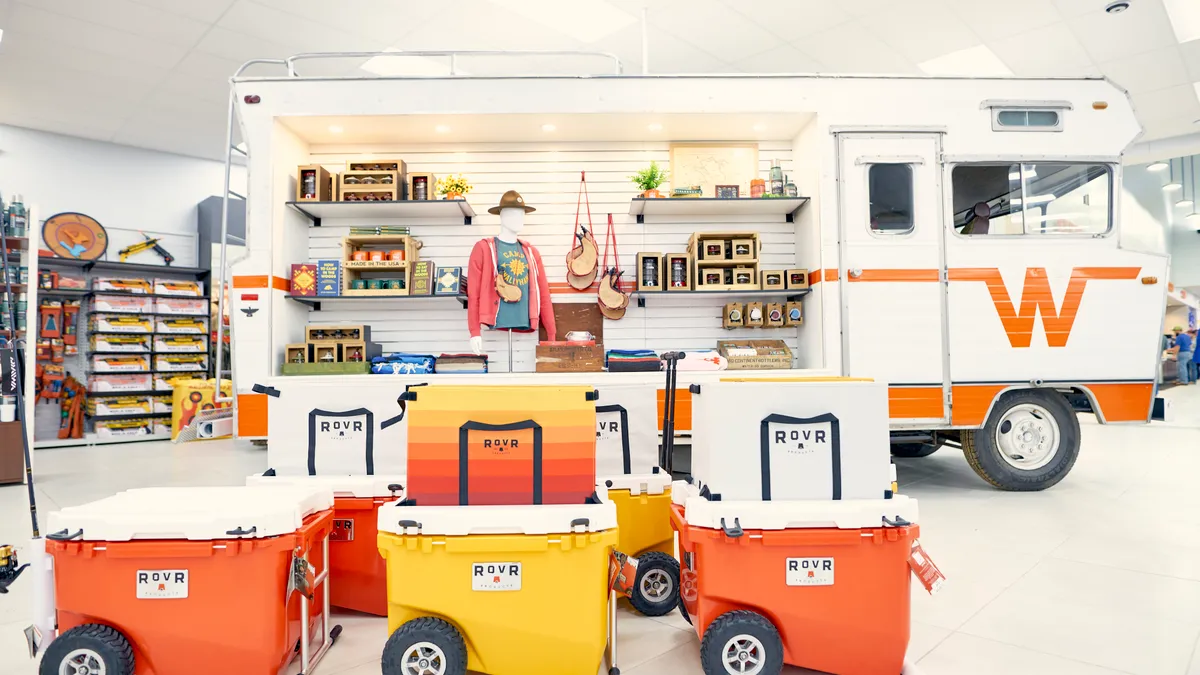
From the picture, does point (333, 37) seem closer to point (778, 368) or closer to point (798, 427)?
point (778, 368)

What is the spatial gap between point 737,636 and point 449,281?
3472mm

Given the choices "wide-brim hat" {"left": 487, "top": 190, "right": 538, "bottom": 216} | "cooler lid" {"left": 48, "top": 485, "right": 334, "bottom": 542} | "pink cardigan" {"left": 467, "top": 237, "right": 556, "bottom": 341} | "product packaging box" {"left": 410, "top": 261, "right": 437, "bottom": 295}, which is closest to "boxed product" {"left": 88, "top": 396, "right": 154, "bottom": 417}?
"product packaging box" {"left": 410, "top": 261, "right": 437, "bottom": 295}

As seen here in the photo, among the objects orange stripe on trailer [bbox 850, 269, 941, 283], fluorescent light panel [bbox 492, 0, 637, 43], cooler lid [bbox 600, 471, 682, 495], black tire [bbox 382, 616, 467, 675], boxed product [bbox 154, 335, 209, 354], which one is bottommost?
black tire [bbox 382, 616, 467, 675]

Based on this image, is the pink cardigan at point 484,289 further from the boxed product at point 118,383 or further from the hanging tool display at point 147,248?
the hanging tool display at point 147,248

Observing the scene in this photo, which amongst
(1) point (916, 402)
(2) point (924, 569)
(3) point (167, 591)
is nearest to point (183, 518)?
(3) point (167, 591)

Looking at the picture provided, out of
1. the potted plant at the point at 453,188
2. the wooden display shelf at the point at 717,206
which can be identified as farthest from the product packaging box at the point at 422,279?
the wooden display shelf at the point at 717,206

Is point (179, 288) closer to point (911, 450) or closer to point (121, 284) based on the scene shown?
point (121, 284)

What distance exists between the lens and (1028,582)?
2.69 metres

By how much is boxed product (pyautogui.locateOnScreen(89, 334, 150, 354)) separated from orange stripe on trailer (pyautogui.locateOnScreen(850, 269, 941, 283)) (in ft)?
29.2

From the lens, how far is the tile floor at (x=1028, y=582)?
2023mm

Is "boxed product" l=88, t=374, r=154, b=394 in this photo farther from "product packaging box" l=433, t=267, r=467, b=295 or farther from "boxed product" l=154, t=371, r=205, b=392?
"product packaging box" l=433, t=267, r=467, b=295

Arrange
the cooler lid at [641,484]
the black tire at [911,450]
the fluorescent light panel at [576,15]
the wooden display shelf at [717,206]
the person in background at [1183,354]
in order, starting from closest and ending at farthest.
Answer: the cooler lid at [641,484], the wooden display shelf at [717,206], the fluorescent light panel at [576,15], the black tire at [911,450], the person in background at [1183,354]

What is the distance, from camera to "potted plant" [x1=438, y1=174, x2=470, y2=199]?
15.2 feet

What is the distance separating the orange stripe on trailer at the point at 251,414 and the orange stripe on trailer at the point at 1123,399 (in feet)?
18.5
